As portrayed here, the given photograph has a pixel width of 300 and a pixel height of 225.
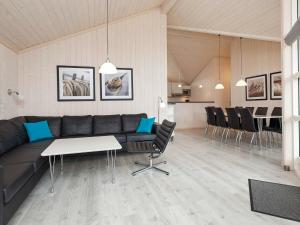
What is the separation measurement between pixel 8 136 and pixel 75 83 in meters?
1.99

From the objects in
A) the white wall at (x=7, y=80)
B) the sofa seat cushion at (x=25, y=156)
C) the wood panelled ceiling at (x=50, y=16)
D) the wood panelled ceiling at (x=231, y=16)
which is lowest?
the sofa seat cushion at (x=25, y=156)

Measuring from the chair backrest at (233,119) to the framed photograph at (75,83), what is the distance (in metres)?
3.60

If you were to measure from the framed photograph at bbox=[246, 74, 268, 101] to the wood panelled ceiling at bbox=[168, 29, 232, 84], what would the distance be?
2115 mm

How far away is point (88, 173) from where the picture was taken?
283 centimetres

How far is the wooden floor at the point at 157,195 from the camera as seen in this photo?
5.54 feet

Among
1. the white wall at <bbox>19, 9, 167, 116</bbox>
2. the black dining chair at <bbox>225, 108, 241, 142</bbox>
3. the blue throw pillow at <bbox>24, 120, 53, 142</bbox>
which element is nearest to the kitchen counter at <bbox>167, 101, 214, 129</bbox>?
the white wall at <bbox>19, 9, 167, 116</bbox>

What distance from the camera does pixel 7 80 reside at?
341cm

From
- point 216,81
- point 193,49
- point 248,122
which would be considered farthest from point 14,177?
point 216,81

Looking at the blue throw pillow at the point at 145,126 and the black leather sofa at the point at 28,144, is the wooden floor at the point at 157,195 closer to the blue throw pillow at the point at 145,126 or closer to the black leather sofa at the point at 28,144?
the black leather sofa at the point at 28,144

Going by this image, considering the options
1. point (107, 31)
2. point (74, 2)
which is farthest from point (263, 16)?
point (74, 2)

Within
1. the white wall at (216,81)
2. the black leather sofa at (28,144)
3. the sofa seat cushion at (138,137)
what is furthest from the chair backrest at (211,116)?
the white wall at (216,81)

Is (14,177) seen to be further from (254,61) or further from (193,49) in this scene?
(193,49)

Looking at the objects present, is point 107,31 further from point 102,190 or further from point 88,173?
point 102,190

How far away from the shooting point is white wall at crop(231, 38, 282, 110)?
572cm
